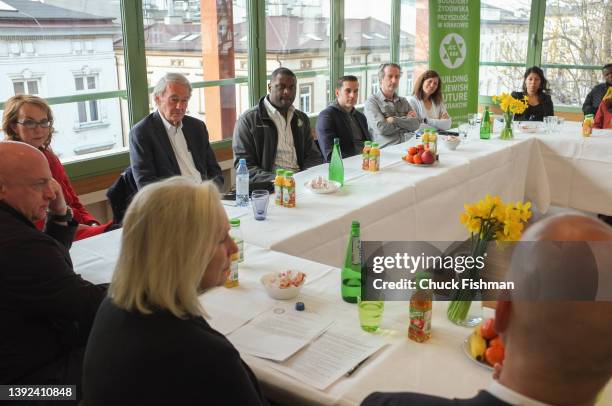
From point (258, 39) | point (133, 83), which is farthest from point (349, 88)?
point (133, 83)

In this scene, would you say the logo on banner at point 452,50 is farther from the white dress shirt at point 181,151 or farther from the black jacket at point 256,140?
the white dress shirt at point 181,151

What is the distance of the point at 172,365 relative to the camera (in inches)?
40.4

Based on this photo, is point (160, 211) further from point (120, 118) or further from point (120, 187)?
point (120, 118)

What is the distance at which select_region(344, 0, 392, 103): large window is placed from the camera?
551 cm

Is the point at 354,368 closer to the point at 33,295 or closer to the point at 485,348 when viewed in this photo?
the point at 485,348

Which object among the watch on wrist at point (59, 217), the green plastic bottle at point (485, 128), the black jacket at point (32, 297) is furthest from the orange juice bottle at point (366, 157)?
the black jacket at point (32, 297)

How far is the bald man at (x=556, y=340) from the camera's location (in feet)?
2.35

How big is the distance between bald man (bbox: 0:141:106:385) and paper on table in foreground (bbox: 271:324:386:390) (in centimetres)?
55

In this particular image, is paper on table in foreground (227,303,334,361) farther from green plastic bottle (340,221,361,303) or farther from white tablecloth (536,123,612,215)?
white tablecloth (536,123,612,215)

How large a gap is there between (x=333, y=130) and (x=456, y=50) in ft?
8.83

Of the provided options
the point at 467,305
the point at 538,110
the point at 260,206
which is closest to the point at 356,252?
the point at 467,305

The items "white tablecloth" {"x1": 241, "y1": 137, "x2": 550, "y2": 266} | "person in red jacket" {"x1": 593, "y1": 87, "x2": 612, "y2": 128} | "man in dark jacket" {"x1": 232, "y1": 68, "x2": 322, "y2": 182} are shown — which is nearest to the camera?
"white tablecloth" {"x1": 241, "y1": 137, "x2": 550, "y2": 266}

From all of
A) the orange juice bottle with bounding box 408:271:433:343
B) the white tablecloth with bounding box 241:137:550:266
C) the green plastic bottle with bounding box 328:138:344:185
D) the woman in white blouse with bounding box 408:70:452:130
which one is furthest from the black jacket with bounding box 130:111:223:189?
the woman in white blouse with bounding box 408:70:452:130

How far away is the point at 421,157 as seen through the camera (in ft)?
10.7
